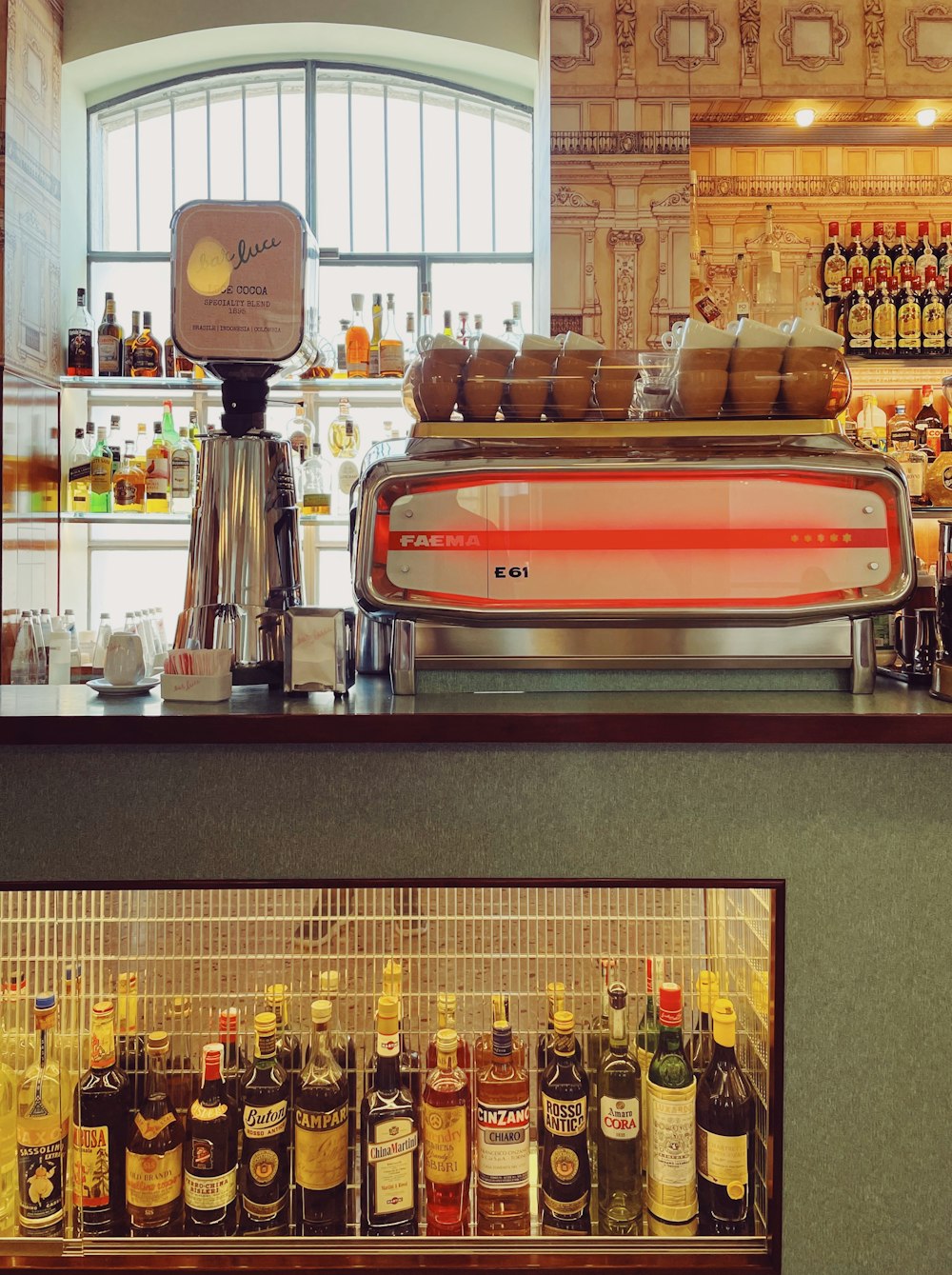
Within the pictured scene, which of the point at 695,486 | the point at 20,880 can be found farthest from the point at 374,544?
the point at 20,880

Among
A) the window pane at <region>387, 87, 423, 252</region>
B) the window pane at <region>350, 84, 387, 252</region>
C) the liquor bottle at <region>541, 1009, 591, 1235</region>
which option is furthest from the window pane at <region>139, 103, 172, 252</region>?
the liquor bottle at <region>541, 1009, 591, 1235</region>

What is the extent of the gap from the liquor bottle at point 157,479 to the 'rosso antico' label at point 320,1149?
3033 millimetres

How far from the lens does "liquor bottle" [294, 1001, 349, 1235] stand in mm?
1160

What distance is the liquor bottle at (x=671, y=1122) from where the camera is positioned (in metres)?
1.14

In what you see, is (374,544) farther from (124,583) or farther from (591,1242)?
(124,583)

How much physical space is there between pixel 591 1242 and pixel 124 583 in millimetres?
3580

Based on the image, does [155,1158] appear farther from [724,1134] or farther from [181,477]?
[181,477]

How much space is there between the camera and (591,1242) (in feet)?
3.64

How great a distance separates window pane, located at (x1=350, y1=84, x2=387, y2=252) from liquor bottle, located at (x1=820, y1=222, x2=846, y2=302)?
1.84m

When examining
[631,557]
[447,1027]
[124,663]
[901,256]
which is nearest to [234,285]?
[124,663]

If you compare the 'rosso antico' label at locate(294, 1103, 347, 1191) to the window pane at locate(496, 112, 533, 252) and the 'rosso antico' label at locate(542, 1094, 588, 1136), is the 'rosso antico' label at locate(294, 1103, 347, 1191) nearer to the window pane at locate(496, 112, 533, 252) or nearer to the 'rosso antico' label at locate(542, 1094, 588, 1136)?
the 'rosso antico' label at locate(542, 1094, 588, 1136)

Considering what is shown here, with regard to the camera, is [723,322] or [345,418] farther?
[345,418]

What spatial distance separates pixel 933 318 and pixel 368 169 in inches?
94.7

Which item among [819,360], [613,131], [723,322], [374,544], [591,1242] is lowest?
[591,1242]
